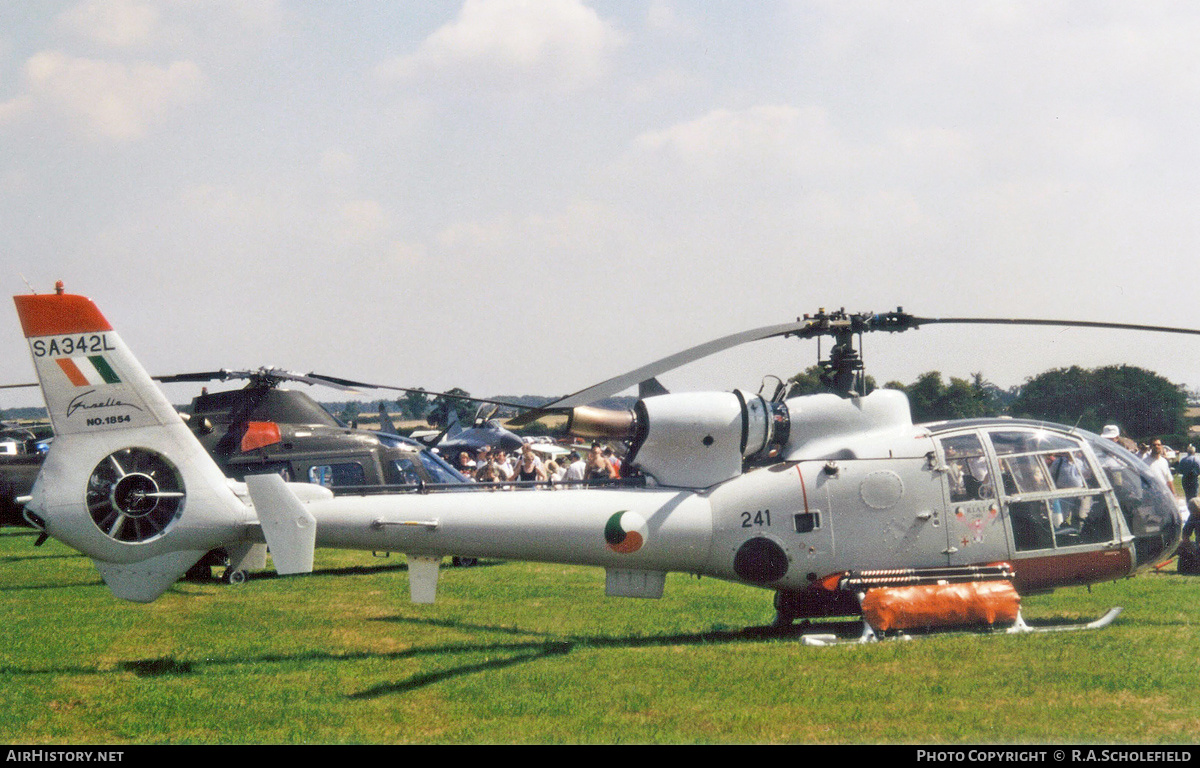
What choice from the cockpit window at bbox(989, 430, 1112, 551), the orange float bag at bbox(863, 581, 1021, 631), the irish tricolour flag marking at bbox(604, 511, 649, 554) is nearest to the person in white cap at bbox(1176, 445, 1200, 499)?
the cockpit window at bbox(989, 430, 1112, 551)

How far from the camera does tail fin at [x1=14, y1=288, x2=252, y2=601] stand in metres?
9.05

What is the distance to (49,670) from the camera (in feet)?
29.5

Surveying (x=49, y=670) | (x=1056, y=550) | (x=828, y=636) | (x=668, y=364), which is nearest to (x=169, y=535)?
(x=49, y=670)

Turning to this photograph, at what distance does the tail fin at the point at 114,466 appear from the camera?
905 cm

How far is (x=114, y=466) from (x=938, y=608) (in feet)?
23.9

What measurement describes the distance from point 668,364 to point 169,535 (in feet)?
15.2

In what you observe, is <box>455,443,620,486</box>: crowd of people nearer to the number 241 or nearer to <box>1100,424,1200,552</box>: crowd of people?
<box>1100,424,1200,552</box>: crowd of people

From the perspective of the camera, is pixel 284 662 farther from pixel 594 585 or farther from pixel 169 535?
Answer: pixel 594 585

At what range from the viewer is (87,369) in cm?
919

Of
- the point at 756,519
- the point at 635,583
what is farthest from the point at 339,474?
the point at 756,519

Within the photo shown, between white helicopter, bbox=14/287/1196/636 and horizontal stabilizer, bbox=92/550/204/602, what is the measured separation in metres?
0.02

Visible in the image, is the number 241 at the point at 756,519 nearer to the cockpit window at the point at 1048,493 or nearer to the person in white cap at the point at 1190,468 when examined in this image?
the cockpit window at the point at 1048,493

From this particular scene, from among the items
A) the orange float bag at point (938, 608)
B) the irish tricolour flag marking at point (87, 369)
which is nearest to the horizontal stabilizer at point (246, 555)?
the irish tricolour flag marking at point (87, 369)

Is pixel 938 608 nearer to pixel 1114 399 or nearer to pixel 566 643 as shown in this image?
pixel 566 643
